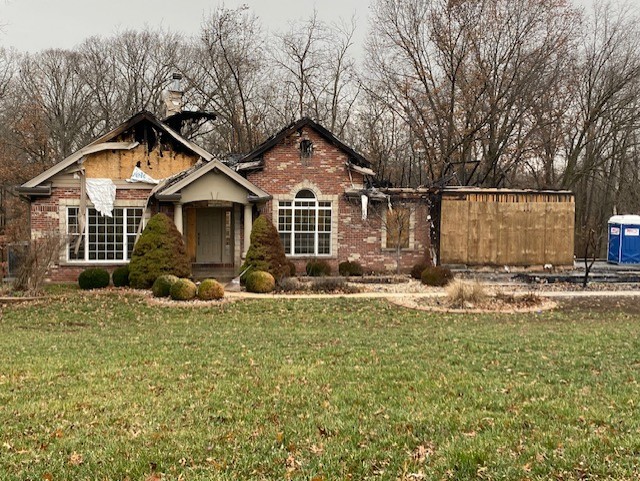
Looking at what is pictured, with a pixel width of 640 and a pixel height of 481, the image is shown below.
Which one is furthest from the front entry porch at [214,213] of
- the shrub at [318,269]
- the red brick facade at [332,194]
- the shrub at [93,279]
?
the shrub at [93,279]

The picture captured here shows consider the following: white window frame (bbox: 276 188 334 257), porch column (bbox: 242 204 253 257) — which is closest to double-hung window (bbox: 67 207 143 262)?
porch column (bbox: 242 204 253 257)

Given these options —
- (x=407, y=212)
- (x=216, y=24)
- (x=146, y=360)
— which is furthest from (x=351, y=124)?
(x=146, y=360)

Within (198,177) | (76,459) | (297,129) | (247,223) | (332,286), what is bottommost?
(76,459)

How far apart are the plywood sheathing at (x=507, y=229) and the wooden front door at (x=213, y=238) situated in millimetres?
8049

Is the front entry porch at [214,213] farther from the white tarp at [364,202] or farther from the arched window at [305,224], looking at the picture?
the white tarp at [364,202]

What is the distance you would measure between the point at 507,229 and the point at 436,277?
4.47 m

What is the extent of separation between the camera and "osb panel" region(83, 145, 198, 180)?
2069 centimetres

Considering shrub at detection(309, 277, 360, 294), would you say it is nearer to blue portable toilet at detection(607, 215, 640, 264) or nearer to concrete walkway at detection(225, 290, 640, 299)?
concrete walkway at detection(225, 290, 640, 299)

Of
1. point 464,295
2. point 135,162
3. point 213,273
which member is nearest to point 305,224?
point 213,273

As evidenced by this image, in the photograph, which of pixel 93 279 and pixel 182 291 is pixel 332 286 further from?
pixel 93 279

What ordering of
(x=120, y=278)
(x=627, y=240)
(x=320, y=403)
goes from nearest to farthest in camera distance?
1. (x=320, y=403)
2. (x=120, y=278)
3. (x=627, y=240)

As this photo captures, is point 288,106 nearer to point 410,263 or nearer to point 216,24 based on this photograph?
point 216,24

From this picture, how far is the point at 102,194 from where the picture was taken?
2041 cm

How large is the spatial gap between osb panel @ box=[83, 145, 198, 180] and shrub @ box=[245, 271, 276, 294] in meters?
6.03
